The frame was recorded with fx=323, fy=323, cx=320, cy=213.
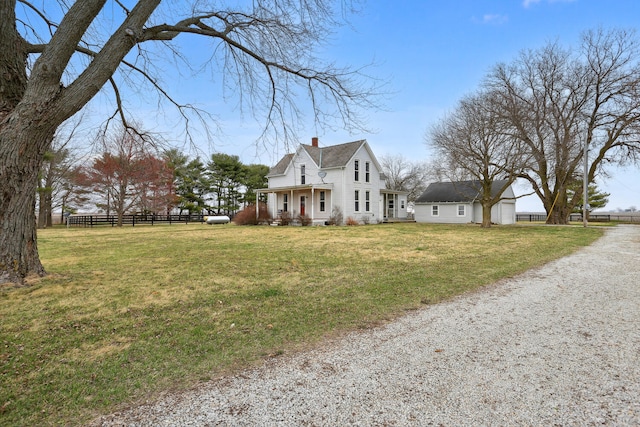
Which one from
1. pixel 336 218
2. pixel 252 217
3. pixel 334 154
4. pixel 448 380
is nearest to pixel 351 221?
pixel 336 218

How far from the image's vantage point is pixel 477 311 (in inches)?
170

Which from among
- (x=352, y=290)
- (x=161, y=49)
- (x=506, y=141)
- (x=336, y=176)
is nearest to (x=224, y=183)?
(x=336, y=176)

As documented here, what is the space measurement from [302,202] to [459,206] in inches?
608

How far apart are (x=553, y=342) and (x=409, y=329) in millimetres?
1410

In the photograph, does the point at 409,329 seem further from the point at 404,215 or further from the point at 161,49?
the point at 404,215

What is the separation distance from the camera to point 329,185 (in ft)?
79.7

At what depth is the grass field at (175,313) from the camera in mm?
2539

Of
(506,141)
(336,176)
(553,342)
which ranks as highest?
(506,141)

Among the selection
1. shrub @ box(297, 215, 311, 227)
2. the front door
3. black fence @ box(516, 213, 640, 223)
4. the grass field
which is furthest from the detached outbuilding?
the grass field

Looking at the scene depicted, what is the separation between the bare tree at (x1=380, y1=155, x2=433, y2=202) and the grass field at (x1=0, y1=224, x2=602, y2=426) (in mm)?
39918

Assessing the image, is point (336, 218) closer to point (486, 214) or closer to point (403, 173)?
point (486, 214)

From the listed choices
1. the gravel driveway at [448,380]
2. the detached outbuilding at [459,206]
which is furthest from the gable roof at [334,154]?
the gravel driveway at [448,380]

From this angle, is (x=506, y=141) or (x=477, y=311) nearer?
(x=477, y=311)

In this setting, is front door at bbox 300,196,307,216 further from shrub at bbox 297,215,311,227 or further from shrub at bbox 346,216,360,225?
shrub at bbox 346,216,360,225
